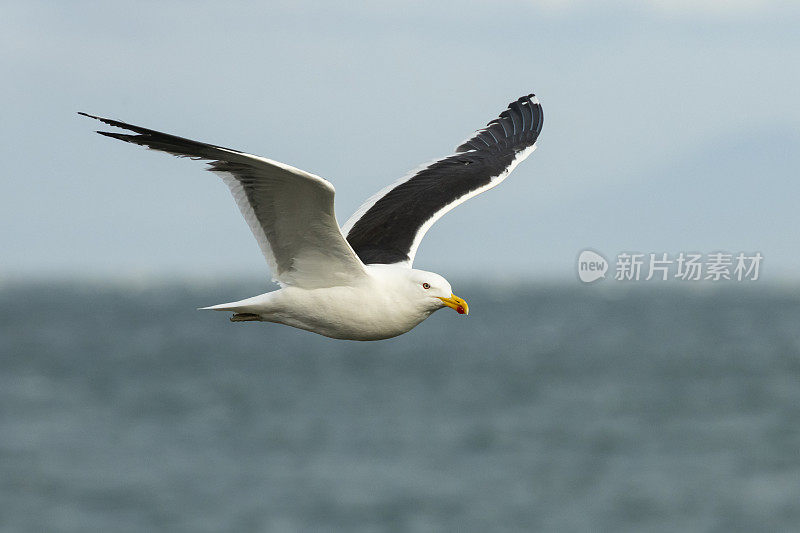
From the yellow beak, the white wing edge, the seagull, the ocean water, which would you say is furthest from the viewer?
the ocean water

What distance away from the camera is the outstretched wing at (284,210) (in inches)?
300

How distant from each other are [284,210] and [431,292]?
1338 millimetres

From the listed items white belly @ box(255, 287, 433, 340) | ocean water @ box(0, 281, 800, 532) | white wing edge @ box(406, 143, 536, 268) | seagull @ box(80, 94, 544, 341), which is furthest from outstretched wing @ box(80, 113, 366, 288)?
ocean water @ box(0, 281, 800, 532)

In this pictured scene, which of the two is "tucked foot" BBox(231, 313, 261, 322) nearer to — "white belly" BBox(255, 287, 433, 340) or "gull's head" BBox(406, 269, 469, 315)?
"white belly" BBox(255, 287, 433, 340)

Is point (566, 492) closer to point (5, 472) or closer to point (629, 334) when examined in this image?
A: point (5, 472)

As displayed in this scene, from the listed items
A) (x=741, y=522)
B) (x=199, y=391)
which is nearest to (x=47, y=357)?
(x=199, y=391)

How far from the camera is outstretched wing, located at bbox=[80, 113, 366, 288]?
7.61 m

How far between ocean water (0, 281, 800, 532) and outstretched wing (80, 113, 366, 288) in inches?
1097

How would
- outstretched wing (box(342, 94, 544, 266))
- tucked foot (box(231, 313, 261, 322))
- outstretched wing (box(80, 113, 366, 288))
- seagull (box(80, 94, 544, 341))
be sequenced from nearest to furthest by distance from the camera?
outstretched wing (box(80, 113, 366, 288)), seagull (box(80, 94, 544, 341)), tucked foot (box(231, 313, 261, 322)), outstretched wing (box(342, 94, 544, 266))

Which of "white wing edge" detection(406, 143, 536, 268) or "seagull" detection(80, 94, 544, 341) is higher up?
"white wing edge" detection(406, 143, 536, 268)

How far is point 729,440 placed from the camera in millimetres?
48125

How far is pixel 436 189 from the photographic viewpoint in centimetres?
1153

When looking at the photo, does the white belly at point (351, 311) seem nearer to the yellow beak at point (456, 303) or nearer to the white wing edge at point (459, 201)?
the yellow beak at point (456, 303)

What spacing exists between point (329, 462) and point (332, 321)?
35.1 metres
